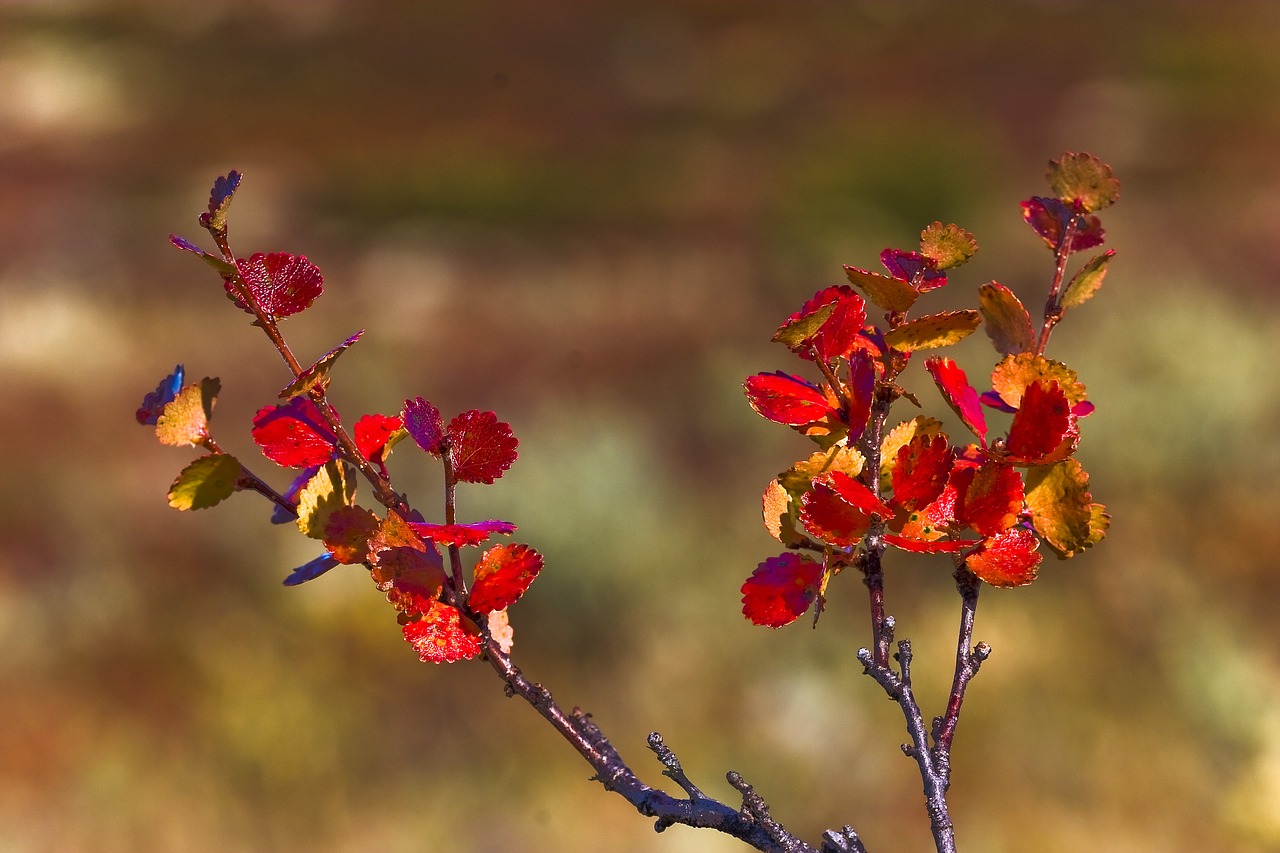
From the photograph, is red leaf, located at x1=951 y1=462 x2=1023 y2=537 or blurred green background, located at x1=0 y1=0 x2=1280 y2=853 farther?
blurred green background, located at x1=0 y1=0 x2=1280 y2=853

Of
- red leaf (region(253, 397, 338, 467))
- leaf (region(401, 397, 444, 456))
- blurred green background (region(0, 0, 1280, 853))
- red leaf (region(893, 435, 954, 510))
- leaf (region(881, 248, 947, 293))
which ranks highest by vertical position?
blurred green background (region(0, 0, 1280, 853))

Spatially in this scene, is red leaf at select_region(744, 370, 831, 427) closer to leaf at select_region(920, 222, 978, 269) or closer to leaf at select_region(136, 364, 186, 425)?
leaf at select_region(920, 222, 978, 269)

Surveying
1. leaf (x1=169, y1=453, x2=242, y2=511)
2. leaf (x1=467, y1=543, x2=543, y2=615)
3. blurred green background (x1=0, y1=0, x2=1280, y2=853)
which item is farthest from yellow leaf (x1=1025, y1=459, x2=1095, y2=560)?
blurred green background (x1=0, y1=0, x2=1280, y2=853)

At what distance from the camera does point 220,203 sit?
437mm

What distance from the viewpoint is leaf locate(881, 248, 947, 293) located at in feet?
1.67

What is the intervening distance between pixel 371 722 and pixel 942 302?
14.7 feet

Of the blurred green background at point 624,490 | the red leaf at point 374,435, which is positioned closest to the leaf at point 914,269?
the red leaf at point 374,435

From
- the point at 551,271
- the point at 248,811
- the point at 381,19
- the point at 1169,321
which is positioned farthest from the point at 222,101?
the point at 248,811

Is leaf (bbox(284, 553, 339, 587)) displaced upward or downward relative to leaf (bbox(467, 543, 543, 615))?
downward

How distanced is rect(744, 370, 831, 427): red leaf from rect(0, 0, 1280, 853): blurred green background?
2.51 meters

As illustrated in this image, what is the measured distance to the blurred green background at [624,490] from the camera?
9.95ft

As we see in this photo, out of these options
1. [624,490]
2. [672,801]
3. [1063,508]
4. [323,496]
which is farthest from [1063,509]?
[624,490]

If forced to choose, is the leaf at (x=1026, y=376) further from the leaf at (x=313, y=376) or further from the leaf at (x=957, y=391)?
the leaf at (x=313, y=376)

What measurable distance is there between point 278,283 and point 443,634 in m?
0.16
